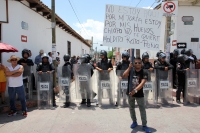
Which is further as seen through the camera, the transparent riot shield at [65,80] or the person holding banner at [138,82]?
the transparent riot shield at [65,80]

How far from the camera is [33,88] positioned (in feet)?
23.5

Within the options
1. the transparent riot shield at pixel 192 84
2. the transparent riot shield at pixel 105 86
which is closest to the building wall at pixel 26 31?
the transparent riot shield at pixel 105 86

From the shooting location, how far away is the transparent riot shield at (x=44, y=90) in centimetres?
634

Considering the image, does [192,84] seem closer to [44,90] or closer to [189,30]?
[44,90]

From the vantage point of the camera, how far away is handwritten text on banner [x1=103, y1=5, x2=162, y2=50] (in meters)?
4.82

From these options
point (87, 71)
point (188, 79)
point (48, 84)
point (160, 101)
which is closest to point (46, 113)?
point (48, 84)

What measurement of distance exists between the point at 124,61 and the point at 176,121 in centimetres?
232

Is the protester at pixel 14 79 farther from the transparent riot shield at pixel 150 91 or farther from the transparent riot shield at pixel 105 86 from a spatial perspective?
the transparent riot shield at pixel 150 91

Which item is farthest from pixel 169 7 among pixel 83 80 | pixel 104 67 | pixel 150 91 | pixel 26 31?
pixel 26 31

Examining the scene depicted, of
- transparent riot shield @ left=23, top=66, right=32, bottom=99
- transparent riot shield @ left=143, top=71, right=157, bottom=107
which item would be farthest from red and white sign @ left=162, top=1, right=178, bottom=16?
transparent riot shield @ left=23, top=66, right=32, bottom=99

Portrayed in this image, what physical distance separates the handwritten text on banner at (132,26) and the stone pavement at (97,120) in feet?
6.03

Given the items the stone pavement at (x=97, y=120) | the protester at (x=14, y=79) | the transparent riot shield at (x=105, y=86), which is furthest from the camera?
the transparent riot shield at (x=105, y=86)

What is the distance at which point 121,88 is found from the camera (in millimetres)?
6262

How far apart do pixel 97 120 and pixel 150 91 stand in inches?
85.5
